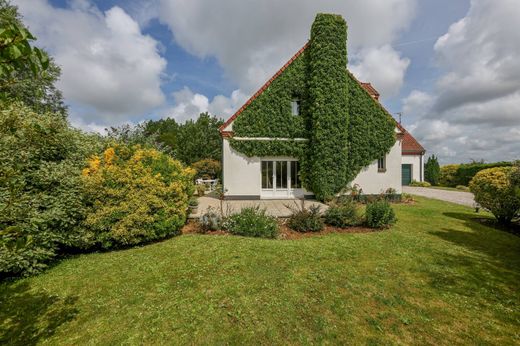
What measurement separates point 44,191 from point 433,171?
1263 inches

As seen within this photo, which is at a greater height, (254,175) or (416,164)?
(416,164)

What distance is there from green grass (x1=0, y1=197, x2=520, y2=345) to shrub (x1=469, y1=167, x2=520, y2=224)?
3.24 meters

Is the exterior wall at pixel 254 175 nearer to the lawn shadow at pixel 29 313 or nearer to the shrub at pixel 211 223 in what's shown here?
the shrub at pixel 211 223

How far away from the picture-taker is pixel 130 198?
22.2 ft

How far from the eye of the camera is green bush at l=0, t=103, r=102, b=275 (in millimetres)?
4926

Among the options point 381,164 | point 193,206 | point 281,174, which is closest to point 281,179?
point 281,174

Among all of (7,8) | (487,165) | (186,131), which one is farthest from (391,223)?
(186,131)

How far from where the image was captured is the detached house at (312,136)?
500 inches

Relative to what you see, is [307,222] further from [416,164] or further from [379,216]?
[416,164]

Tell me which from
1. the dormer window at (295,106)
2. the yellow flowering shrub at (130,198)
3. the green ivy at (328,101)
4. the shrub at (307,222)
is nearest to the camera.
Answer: the yellow flowering shrub at (130,198)

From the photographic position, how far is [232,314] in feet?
12.4

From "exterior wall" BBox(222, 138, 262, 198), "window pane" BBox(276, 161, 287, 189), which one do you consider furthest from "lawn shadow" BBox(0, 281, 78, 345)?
"window pane" BBox(276, 161, 287, 189)

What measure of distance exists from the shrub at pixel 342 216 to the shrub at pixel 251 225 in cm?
231

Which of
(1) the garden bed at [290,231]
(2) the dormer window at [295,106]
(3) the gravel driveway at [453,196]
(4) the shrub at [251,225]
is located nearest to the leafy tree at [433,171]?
(3) the gravel driveway at [453,196]
